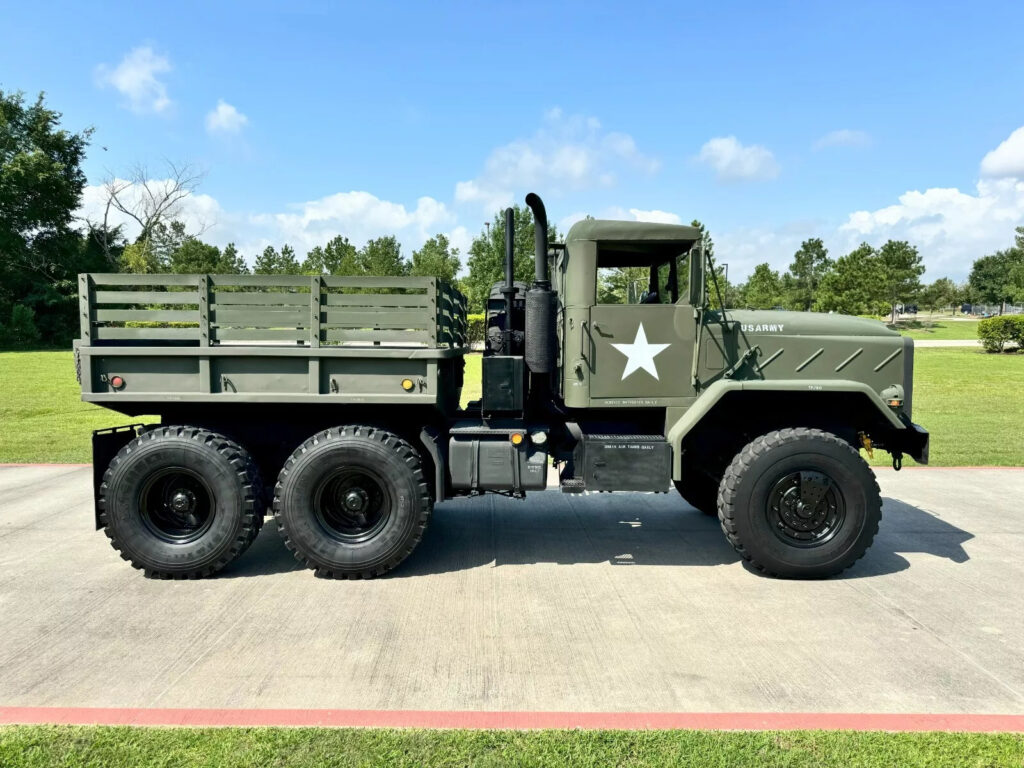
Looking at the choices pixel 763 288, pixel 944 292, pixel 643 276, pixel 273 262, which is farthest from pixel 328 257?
pixel 944 292

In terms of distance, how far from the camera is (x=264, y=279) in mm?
4926

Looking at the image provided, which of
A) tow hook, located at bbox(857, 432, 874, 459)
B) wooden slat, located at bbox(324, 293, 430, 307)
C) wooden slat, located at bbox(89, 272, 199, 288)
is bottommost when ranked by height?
tow hook, located at bbox(857, 432, 874, 459)

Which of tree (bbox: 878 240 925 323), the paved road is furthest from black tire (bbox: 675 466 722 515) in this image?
tree (bbox: 878 240 925 323)

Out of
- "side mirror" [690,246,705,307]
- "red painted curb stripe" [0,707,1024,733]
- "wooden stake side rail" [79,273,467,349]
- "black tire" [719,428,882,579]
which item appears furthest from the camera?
A: "side mirror" [690,246,705,307]

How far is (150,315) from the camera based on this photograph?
15.9 ft

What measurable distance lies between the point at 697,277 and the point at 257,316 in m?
3.29

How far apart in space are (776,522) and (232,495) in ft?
13.2

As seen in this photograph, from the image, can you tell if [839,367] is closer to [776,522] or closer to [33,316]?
[776,522]

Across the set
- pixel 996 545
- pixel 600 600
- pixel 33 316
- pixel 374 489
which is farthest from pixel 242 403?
pixel 33 316

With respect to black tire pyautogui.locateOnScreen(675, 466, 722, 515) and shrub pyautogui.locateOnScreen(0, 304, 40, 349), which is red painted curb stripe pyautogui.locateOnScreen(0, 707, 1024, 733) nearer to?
black tire pyautogui.locateOnScreen(675, 466, 722, 515)

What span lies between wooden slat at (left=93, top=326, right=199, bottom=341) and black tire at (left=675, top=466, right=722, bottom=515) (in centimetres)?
450

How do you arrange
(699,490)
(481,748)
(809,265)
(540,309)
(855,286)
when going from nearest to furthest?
(481,748) < (540,309) < (699,490) < (855,286) < (809,265)

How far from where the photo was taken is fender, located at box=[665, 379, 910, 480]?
5.00 meters

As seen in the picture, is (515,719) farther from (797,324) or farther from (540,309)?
(797,324)
